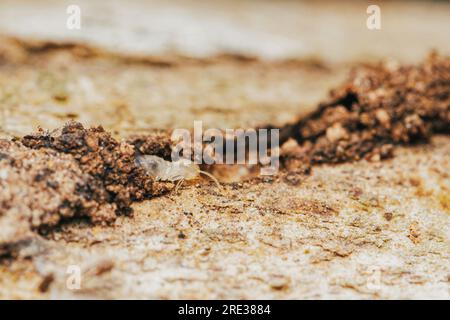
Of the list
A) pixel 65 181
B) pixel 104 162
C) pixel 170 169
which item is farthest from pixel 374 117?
pixel 65 181

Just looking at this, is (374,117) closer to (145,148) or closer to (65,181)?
(145,148)

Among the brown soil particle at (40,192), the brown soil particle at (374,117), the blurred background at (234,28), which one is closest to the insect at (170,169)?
the brown soil particle at (40,192)

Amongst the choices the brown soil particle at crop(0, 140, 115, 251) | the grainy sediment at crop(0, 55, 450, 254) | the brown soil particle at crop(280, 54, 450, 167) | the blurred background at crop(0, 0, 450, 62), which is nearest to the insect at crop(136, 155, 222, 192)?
the grainy sediment at crop(0, 55, 450, 254)

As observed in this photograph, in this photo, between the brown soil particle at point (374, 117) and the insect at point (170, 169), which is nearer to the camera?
the insect at point (170, 169)

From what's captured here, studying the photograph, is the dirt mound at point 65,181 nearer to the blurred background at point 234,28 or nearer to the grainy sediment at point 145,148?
the grainy sediment at point 145,148

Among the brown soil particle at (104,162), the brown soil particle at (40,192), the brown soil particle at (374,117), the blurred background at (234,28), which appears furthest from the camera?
the blurred background at (234,28)

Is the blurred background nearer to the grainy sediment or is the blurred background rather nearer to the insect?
the grainy sediment

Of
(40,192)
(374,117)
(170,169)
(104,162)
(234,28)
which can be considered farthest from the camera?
(234,28)
